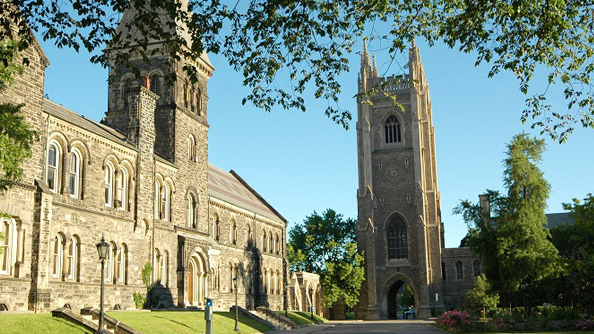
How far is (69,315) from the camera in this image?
2066 cm

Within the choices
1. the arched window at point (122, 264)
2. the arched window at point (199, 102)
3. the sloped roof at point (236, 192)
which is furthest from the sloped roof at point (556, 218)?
the arched window at point (122, 264)

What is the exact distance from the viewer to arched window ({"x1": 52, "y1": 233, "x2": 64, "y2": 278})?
83.5 feet

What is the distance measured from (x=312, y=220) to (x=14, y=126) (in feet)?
217

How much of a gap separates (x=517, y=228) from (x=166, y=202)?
2266 centimetres

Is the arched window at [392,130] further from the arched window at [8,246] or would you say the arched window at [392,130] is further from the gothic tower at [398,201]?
the arched window at [8,246]

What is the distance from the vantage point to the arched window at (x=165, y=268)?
33.1 meters

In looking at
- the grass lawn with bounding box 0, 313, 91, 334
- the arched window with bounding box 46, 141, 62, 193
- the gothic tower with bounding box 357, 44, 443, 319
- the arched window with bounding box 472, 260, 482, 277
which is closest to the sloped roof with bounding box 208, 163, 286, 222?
the gothic tower with bounding box 357, 44, 443, 319

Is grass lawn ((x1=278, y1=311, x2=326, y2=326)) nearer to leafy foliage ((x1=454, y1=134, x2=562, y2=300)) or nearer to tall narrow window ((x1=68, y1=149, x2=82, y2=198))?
leafy foliage ((x1=454, y1=134, x2=562, y2=300))

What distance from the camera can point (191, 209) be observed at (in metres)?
37.6

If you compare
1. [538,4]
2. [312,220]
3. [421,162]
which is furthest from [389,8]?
[312,220]

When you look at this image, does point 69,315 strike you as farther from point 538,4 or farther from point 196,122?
point 196,122

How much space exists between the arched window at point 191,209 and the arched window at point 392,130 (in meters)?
40.4

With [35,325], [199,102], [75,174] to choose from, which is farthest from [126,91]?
[35,325]

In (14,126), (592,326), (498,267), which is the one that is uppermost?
(14,126)
